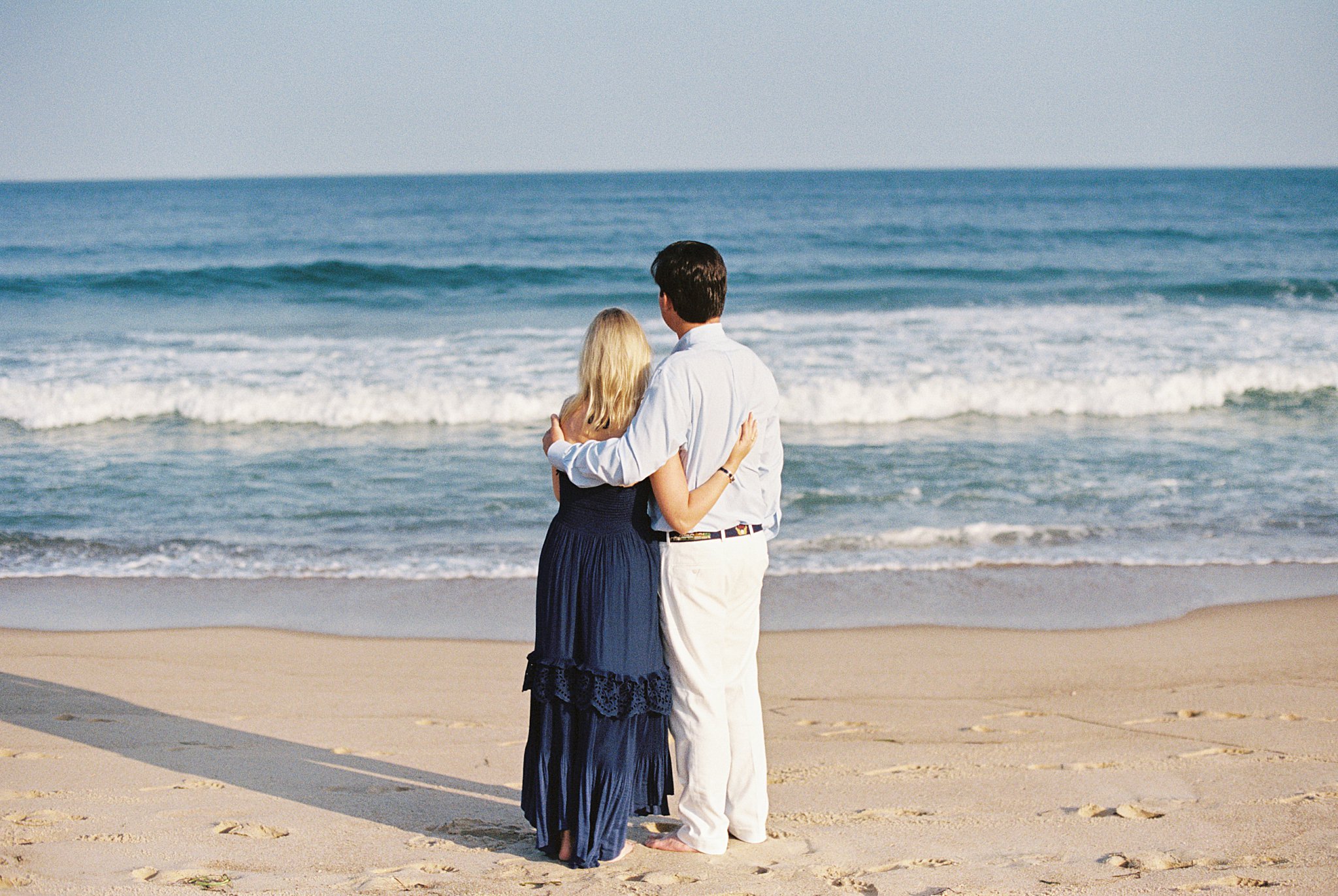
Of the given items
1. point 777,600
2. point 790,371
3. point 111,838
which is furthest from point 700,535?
point 790,371

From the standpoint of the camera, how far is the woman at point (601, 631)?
2961 mm

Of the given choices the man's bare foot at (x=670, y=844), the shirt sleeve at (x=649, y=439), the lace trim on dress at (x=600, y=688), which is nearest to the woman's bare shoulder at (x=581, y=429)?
the shirt sleeve at (x=649, y=439)

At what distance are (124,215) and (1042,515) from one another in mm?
41168

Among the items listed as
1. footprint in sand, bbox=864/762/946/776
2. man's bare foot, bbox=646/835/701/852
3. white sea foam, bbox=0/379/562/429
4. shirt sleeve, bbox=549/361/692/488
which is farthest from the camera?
white sea foam, bbox=0/379/562/429

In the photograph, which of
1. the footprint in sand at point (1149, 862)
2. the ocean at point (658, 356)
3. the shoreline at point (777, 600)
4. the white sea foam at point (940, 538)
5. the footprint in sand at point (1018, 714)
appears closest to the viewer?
the footprint in sand at point (1149, 862)

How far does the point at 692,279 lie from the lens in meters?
2.89

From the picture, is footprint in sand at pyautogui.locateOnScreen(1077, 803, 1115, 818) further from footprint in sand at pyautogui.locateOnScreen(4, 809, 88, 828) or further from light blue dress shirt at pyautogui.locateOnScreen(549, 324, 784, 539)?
footprint in sand at pyautogui.locateOnScreen(4, 809, 88, 828)

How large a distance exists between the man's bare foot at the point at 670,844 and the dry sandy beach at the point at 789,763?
0.17 ft

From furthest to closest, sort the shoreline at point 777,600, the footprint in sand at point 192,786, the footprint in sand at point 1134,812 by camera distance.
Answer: the shoreline at point 777,600
the footprint in sand at point 192,786
the footprint in sand at point 1134,812

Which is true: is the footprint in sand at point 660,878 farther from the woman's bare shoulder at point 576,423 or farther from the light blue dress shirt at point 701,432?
the woman's bare shoulder at point 576,423

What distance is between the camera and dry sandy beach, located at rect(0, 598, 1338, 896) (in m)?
3.09

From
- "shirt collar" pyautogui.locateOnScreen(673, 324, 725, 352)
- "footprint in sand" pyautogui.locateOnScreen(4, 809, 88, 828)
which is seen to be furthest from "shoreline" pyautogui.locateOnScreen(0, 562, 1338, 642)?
"shirt collar" pyautogui.locateOnScreen(673, 324, 725, 352)

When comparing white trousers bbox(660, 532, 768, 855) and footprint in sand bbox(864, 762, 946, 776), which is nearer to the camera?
white trousers bbox(660, 532, 768, 855)

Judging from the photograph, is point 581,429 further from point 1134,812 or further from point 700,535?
point 1134,812
